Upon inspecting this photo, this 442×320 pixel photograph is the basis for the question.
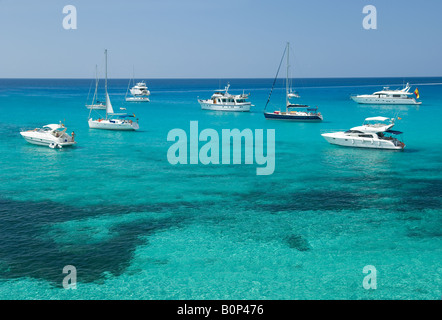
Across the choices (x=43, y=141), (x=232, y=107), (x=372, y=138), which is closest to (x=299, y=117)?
(x=232, y=107)

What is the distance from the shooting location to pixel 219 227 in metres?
26.8

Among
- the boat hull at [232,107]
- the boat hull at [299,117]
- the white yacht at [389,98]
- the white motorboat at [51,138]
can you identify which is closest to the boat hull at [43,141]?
the white motorboat at [51,138]

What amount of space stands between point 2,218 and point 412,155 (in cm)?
4348

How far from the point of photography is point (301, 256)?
2269 cm

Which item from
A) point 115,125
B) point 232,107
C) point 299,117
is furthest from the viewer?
point 232,107

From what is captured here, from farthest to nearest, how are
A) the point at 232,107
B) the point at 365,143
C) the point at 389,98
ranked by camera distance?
1. the point at 389,98
2. the point at 232,107
3. the point at 365,143

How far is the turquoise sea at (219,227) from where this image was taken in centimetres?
1984

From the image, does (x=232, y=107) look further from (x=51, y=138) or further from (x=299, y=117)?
(x=51, y=138)

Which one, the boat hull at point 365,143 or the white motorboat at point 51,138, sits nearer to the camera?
the boat hull at point 365,143

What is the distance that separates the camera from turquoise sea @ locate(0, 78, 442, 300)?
19.8 m

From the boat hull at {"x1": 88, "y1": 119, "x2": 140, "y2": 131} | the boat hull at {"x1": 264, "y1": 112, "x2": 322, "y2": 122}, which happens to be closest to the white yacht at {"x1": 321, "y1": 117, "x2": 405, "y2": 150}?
the boat hull at {"x1": 264, "y1": 112, "x2": 322, "y2": 122}

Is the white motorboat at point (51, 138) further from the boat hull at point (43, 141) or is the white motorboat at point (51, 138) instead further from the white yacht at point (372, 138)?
the white yacht at point (372, 138)
